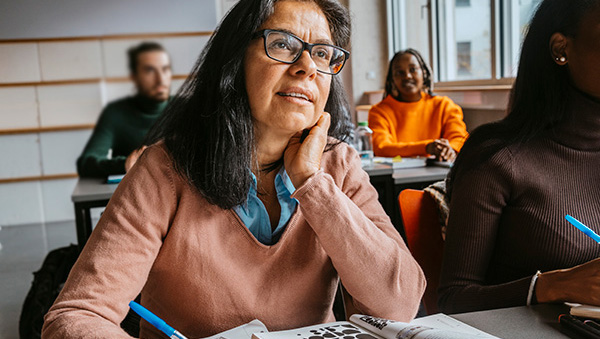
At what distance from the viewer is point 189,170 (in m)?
1.03

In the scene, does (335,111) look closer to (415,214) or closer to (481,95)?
(415,214)

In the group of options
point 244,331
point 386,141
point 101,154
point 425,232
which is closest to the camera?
point 244,331

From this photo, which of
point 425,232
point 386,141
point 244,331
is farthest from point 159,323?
point 386,141

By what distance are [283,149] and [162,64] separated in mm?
3526

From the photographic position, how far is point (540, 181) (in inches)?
48.6

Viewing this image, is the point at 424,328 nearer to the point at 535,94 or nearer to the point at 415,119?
the point at 535,94

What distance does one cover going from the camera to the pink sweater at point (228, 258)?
3.19 ft

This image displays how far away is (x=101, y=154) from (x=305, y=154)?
239 centimetres

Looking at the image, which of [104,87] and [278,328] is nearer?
[278,328]

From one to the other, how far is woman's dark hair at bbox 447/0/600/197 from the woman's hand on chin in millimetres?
371

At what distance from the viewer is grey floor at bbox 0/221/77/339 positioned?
9.97 feet

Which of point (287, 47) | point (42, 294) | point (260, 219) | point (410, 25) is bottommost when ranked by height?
point (42, 294)

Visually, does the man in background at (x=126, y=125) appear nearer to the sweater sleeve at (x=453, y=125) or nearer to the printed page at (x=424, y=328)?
the sweater sleeve at (x=453, y=125)

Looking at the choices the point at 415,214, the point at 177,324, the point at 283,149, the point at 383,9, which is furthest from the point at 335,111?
the point at 383,9
